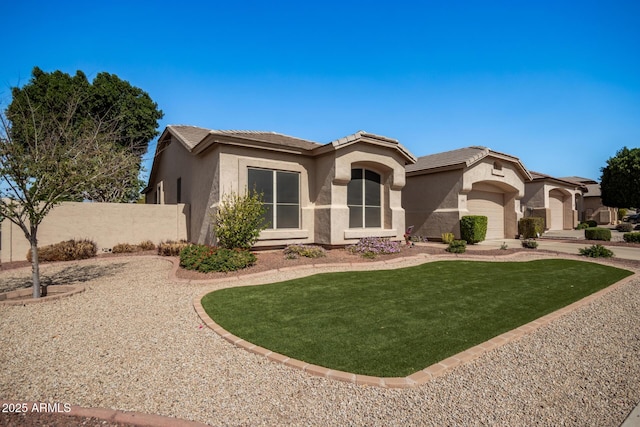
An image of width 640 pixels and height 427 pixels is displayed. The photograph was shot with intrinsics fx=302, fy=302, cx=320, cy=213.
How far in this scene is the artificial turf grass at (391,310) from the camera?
4.09 metres

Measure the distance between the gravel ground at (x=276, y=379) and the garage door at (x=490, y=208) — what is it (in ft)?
44.2

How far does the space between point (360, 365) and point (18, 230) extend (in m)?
14.6

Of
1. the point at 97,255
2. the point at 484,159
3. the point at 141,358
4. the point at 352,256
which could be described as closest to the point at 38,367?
the point at 141,358

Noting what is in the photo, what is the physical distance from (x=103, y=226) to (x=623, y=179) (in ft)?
135

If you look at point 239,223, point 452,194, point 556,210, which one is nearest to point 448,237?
point 452,194

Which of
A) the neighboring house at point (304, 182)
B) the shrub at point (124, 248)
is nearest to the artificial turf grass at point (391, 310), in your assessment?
the neighboring house at point (304, 182)

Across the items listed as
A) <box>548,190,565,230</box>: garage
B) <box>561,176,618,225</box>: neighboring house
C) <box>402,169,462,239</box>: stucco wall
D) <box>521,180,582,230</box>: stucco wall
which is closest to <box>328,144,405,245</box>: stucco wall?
<box>402,169,462,239</box>: stucco wall

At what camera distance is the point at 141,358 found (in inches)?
159

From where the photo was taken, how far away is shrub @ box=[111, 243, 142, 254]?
43.6 feet

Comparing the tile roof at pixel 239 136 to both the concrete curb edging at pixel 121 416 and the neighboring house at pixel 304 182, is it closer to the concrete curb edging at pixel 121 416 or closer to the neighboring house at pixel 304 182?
the neighboring house at pixel 304 182

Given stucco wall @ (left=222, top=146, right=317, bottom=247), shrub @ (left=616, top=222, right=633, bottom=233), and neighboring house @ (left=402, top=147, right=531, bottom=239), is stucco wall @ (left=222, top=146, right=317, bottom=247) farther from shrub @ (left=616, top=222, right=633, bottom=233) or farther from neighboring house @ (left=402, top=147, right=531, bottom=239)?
shrub @ (left=616, top=222, right=633, bottom=233)

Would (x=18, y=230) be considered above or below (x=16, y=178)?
below

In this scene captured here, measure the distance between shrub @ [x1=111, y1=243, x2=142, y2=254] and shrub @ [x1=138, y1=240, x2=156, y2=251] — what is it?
18 cm

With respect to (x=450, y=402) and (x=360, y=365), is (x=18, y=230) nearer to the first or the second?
(x=360, y=365)
